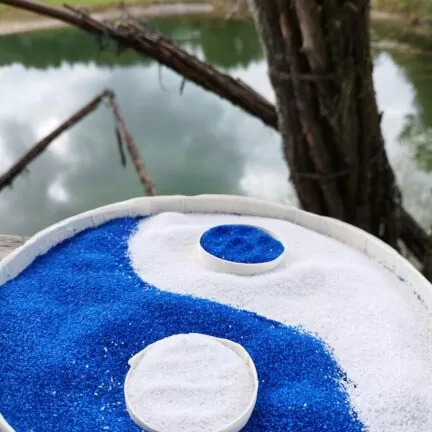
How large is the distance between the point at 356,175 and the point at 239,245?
0.63 metres

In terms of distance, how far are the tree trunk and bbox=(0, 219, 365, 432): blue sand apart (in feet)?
2.30

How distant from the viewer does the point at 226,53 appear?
3943 millimetres

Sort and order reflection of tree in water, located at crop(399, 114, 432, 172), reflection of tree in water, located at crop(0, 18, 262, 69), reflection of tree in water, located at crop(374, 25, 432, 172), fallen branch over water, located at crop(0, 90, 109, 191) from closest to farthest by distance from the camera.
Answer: fallen branch over water, located at crop(0, 90, 109, 191) < reflection of tree in water, located at crop(399, 114, 432, 172) < reflection of tree in water, located at crop(374, 25, 432, 172) < reflection of tree in water, located at crop(0, 18, 262, 69)

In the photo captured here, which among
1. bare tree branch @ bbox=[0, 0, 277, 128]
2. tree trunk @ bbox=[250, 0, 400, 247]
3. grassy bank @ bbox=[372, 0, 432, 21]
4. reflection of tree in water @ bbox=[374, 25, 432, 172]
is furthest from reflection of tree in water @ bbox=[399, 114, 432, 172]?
bare tree branch @ bbox=[0, 0, 277, 128]

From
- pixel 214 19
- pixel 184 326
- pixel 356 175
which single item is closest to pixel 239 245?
pixel 184 326

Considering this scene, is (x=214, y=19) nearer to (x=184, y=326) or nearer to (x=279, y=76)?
(x=279, y=76)

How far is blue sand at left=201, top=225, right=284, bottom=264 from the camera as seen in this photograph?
3.40 feet

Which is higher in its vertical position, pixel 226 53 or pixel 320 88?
pixel 320 88

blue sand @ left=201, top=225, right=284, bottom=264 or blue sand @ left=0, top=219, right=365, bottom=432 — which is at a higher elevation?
blue sand @ left=201, top=225, right=284, bottom=264

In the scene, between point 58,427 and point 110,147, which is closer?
point 58,427

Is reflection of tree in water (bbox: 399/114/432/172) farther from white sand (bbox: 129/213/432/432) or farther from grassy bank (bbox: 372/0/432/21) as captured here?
white sand (bbox: 129/213/432/432)

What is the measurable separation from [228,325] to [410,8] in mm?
3039

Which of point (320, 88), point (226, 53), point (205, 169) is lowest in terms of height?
point (205, 169)

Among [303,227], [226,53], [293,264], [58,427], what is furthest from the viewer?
[226,53]
